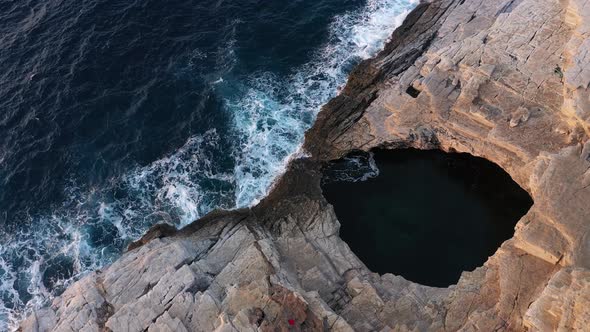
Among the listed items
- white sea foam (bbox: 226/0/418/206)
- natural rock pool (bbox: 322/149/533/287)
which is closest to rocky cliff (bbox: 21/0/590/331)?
natural rock pool (bbox: 322/149/533/287)

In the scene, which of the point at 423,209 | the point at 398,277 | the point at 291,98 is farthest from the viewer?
the point at 291,98

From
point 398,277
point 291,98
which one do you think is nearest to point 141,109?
point 291,98

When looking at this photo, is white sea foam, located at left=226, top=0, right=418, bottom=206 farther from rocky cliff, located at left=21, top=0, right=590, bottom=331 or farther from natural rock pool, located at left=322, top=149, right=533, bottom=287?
natural rock pool, located at left=322, top=149, right=533, bottom=287

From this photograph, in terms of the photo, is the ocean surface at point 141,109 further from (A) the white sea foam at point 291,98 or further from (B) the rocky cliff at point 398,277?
(B) the rocky cliff at point 398,277

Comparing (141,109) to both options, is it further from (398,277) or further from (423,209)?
(398,277)

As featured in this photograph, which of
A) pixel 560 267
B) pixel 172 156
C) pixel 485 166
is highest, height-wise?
pixel 560 267

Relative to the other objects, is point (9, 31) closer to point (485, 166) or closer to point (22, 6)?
point (22, 6)

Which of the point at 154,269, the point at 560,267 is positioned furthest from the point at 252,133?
the point at 560,267
